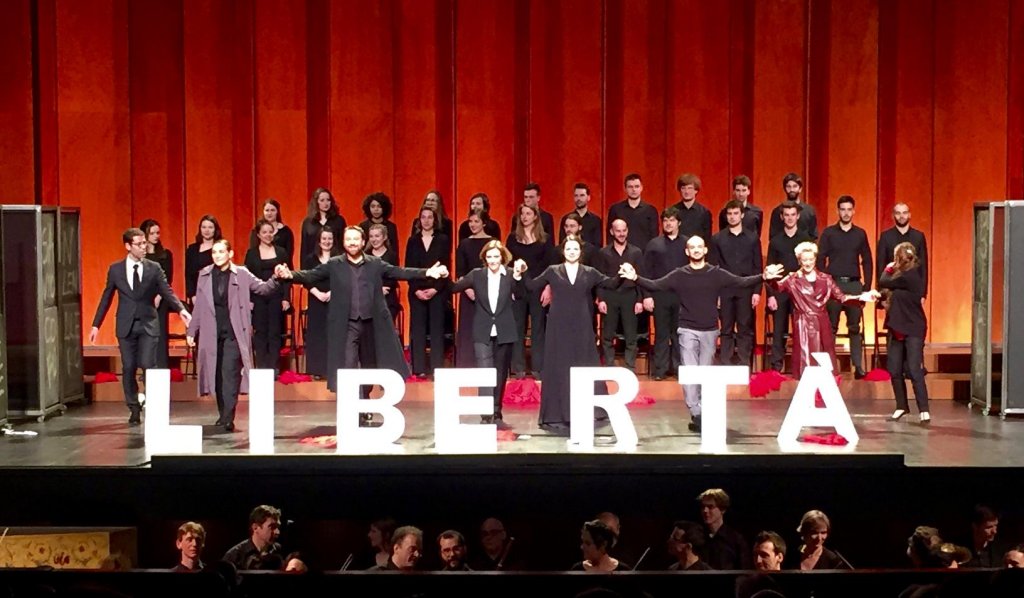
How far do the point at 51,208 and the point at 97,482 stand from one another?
3.28 meters

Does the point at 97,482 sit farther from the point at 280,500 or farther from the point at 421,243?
the point at 421,243

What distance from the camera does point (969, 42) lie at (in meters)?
13.3

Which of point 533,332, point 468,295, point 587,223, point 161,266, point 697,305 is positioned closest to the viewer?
point 697,305

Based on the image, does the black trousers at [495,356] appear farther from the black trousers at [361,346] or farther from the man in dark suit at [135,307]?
the man in dark suit at [135,307]

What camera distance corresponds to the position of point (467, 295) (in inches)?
413

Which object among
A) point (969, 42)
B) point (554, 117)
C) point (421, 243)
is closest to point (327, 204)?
point (421, 243)

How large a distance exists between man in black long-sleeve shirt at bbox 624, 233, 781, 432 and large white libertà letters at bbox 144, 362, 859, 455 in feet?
2.62

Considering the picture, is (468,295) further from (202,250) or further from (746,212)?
(746,212)

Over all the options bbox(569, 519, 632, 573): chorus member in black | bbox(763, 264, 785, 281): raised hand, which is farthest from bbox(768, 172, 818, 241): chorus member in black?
bbox(569, 519, 632, 573): chorus member in black

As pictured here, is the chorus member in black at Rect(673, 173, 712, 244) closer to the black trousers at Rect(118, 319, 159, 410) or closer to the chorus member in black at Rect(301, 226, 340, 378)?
the chorus member in black at Rect(301, 226, 340, 378)

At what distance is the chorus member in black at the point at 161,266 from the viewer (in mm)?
11133

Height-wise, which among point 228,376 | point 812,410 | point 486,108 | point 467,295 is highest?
point 486,108

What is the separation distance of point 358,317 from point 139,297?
5.72 feet

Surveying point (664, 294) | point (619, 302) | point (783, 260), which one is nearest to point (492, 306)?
point (619, 302)
